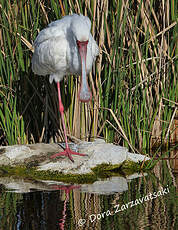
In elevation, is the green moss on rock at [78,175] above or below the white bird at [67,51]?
below

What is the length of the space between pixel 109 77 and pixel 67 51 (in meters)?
0.55

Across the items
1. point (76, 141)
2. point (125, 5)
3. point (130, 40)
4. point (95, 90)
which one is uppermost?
point (125, 5)

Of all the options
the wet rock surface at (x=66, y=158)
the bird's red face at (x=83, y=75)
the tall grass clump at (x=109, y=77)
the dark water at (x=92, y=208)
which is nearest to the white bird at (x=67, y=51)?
the bird's red face at (x=83, y=75)

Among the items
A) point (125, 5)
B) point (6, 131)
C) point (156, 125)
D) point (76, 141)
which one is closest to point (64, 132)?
point (76, 141)

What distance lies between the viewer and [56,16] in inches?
217

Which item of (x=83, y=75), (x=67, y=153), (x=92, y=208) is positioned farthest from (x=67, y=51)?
(x=92, y=208)

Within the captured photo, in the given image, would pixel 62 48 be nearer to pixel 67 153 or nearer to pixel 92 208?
pixel 67 153

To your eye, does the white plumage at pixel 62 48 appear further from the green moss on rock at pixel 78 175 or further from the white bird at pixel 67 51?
the green moss on rock at pixel 78 175

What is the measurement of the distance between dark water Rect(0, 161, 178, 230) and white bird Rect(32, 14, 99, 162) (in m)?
1.02

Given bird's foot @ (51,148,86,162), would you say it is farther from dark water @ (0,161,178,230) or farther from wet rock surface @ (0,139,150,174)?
dark water @ (0,161,178,230)

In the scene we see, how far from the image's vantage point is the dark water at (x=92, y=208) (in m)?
3.22

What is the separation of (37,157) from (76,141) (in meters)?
0.75

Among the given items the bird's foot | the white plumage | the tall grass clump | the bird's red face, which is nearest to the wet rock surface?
the bird's foot

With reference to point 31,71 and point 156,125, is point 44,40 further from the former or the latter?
point 156,125
